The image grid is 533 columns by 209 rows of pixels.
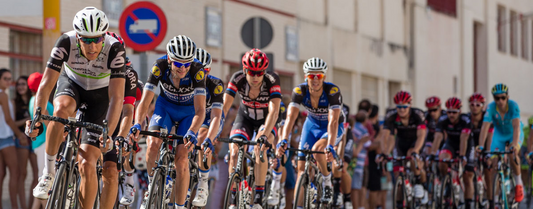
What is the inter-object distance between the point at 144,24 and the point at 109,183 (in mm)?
3414

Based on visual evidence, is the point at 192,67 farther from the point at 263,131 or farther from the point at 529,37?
the point at 529,37

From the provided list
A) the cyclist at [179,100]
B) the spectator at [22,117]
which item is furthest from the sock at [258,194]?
the spectator at [22,117]

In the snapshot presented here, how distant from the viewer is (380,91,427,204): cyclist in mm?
13000

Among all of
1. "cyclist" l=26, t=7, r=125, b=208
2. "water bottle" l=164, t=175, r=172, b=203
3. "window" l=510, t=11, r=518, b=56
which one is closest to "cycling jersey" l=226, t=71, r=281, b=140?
"water bottle" l=164, t=175, r=172, b=203

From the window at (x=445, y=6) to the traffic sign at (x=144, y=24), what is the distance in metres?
23.7

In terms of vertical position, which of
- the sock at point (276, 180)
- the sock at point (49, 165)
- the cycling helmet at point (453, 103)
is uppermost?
the cycling helmet at point (453, 103)

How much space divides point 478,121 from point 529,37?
104ft

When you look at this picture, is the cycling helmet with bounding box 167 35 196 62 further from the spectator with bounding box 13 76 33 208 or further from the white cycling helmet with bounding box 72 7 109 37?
the spectator with bounding box 13 76 33 208

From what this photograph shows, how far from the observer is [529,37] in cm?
4419

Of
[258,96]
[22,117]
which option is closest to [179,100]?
[258,96]

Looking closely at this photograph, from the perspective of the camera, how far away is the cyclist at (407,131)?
13.0 metres

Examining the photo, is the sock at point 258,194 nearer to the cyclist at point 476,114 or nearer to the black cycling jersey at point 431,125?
the black cycling jersey at point 431,125

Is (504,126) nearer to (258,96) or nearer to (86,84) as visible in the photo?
(258,96)

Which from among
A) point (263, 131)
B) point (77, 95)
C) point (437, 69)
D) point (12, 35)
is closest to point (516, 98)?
point (437, 69)
